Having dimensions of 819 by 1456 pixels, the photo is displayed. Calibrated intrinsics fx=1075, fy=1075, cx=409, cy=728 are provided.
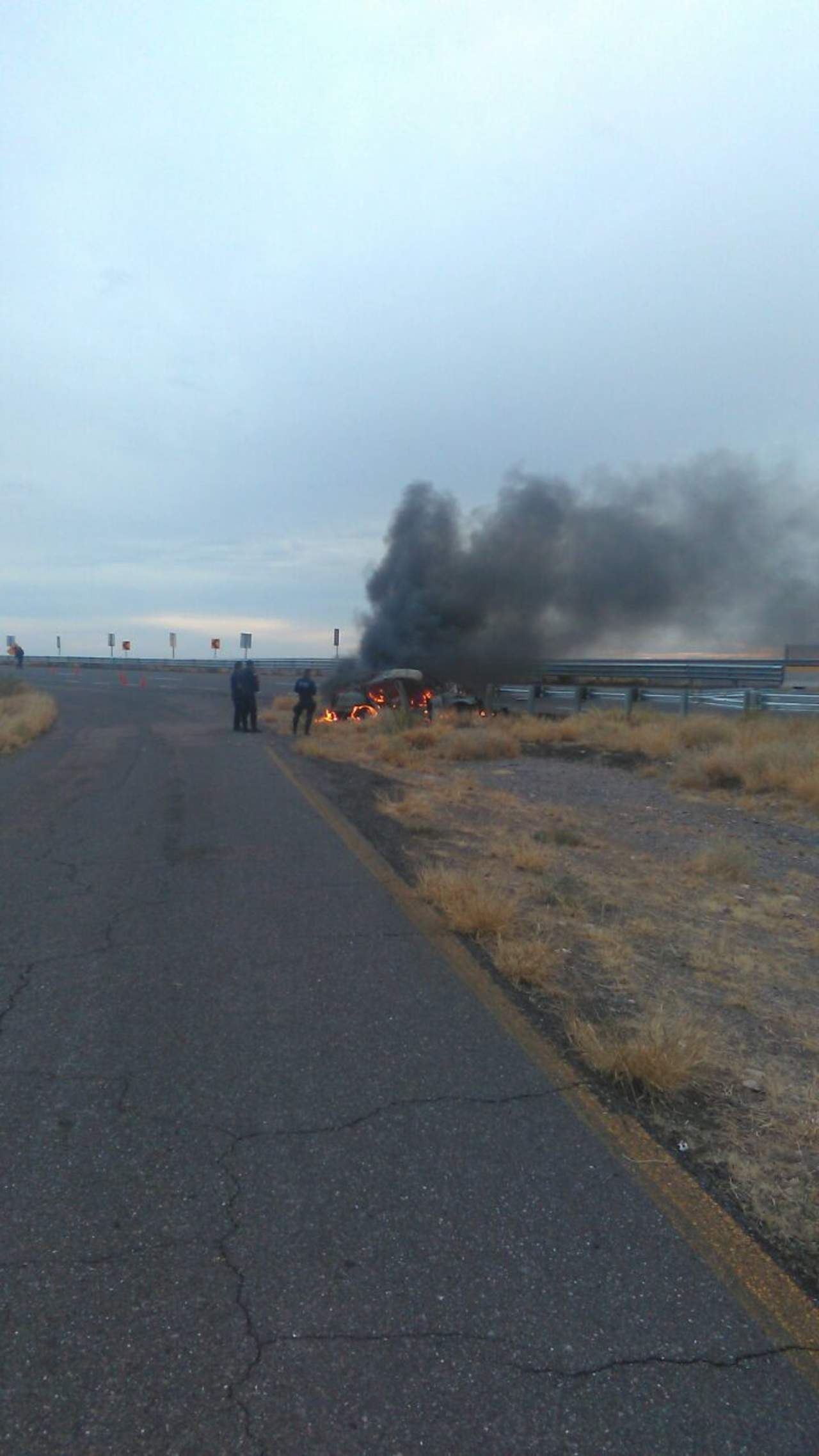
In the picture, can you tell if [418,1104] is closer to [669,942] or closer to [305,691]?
[669,942]

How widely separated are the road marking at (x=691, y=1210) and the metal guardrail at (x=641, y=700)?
16324 mm

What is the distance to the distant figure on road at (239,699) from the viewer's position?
24625 millimetres

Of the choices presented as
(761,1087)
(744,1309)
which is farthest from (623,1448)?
(761,1087)

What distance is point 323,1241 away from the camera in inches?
133

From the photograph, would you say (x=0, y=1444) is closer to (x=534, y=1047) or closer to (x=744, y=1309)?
(x=744, y=1309)

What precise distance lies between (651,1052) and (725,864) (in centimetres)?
545

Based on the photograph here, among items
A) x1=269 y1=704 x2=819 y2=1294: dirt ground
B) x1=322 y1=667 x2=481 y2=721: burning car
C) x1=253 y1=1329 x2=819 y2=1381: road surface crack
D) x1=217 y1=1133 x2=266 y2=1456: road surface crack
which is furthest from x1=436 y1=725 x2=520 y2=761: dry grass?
x1=253 y1=1329 x2=819 y2=1381: road surface crack

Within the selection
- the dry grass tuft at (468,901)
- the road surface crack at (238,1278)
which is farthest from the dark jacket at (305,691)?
the road surface crack at (238,1278)

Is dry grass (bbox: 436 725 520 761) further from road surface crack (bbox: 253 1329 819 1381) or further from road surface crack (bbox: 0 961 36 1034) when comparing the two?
road surface crack (bbox: 253 1329 819 1381)

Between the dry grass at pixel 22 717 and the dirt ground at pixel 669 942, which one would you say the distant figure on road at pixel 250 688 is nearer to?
the dry grass at pixel 22 717

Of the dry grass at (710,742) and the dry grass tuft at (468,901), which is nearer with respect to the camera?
the dry grass tuft at (468,901)

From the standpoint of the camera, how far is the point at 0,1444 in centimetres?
252

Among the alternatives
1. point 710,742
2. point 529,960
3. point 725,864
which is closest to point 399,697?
point 710,742

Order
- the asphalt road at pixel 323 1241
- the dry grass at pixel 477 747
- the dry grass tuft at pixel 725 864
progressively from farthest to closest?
the dry grass at pixel 477 747 < the dry grass tuft at pixel 725 864 < the asphalt road at pixel 323 1241
